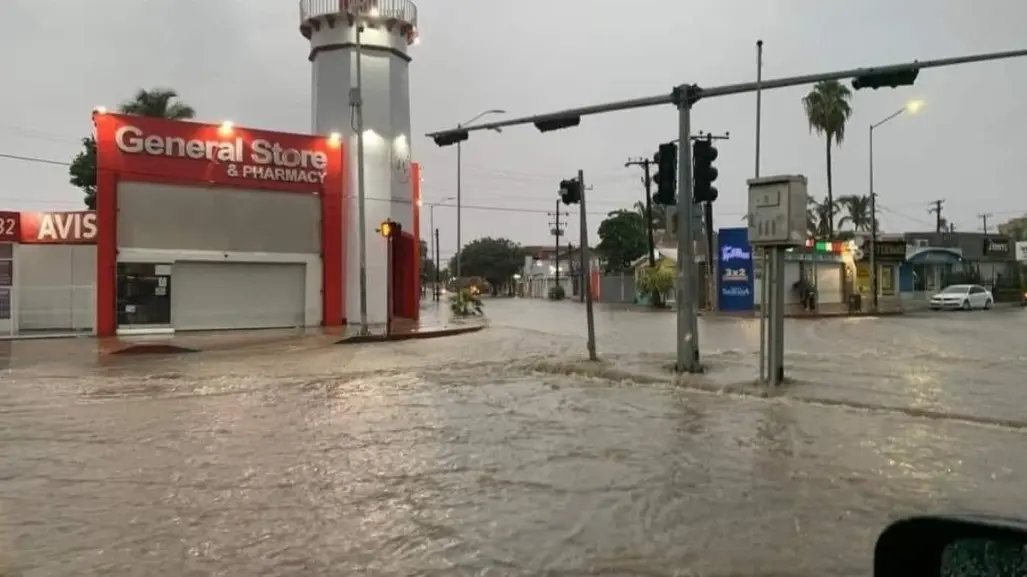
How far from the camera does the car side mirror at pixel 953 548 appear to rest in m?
1.73

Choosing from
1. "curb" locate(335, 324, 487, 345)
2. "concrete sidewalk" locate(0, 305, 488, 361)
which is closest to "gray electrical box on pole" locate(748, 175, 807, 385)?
"concrete sidewalk" locate(0, 305, 488, 361)

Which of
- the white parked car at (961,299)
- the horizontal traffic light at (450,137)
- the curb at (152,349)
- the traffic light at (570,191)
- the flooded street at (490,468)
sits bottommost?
the flooded street at (490,468)

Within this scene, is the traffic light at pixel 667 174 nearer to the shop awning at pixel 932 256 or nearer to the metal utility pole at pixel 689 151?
the metal utility pole at pixel 689 151

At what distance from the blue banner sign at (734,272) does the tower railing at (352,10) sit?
2104 cm

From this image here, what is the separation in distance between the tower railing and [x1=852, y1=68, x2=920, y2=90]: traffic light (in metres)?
23.3

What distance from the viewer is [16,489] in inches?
264

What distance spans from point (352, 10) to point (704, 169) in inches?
913

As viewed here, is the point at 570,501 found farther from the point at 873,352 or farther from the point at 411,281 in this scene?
the point at 411,281

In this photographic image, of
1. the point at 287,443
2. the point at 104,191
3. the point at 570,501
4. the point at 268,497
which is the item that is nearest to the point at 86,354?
the point at 104,191

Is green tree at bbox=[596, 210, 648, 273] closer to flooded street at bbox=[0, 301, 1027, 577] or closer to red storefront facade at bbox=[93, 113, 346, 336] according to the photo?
red storefront facade at bbox=[93, 113, 346, 336]

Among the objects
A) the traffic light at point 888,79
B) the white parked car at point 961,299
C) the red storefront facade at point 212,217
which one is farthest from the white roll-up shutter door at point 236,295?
the white parked car at point 961,299

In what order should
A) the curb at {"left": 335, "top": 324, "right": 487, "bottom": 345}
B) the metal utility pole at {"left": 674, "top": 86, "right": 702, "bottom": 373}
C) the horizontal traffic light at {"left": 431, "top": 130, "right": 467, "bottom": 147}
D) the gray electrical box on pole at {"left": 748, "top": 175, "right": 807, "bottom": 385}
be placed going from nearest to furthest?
the gray electrical box on pole at {"left": 748, "top": 175, "right": 807, "bottom": 385}, the metal utility pole at {"left": 674, "top": 86, "right": 702, "bottom": 373}, the horizontal traffic light at {"left": 431, "top": 130, "right": 467, "bottom": 147}, the curb at {"left": 335, "top": 324, "right": 487, "bottom": 345}

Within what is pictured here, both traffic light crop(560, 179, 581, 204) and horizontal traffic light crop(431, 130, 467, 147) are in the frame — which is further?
horizontal traffic light crop(431, 130, 467, 147)

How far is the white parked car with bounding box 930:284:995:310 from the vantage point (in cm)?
4519
